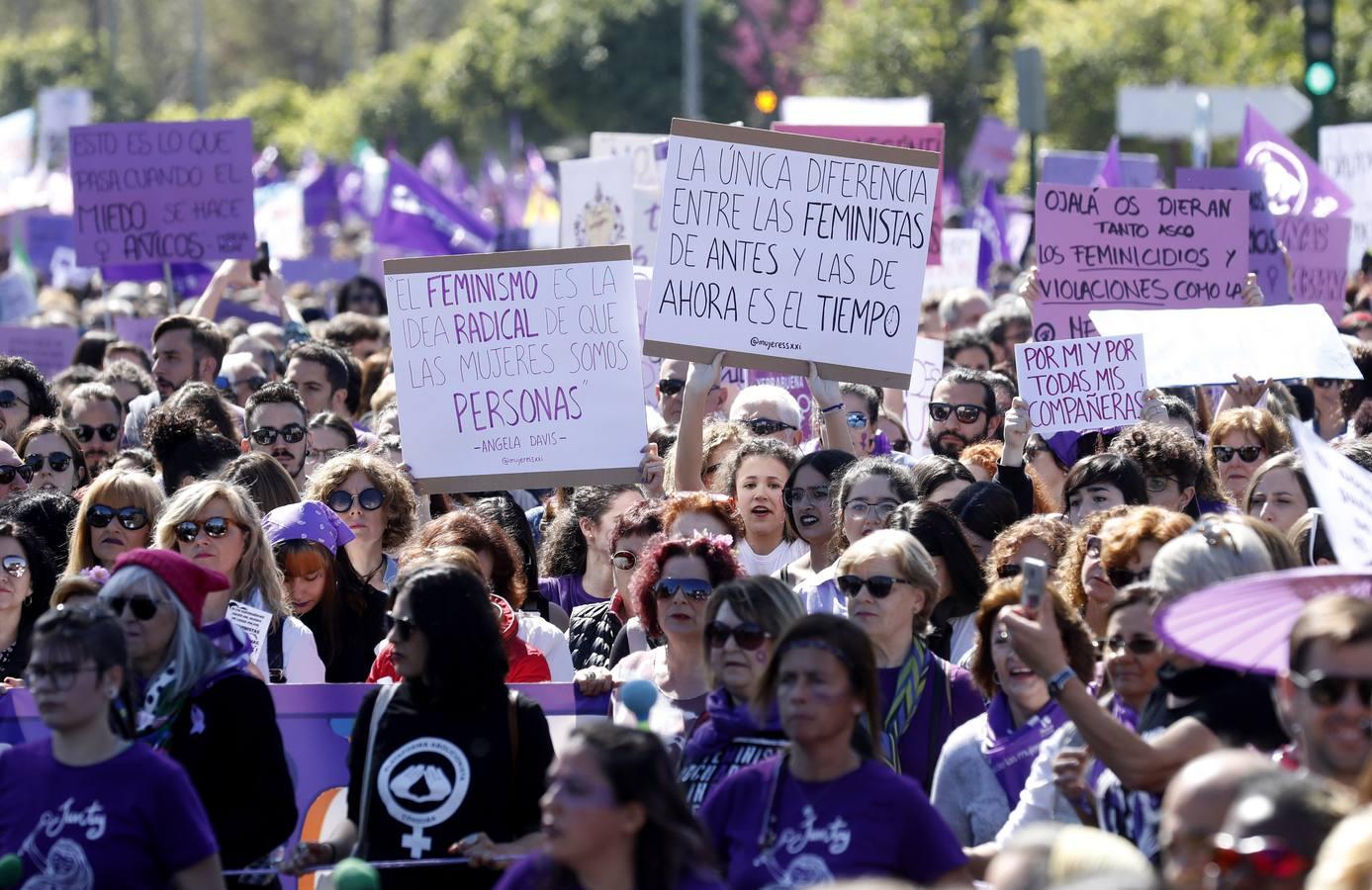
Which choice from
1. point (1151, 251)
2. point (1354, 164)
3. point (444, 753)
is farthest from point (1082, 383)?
point (1354, 164)

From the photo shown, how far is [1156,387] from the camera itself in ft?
27.8

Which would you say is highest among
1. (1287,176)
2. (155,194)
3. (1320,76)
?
(1320,76)

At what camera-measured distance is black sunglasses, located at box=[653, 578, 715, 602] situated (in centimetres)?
546

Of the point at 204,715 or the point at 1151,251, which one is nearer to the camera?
the point at 204,715

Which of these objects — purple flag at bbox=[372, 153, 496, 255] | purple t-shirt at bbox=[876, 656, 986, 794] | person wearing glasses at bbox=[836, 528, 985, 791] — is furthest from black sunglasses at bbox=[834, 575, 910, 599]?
purple flag at bbox=[372, 153, 496, 255]

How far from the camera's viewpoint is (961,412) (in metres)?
8.36

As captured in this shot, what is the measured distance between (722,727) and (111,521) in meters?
2.54

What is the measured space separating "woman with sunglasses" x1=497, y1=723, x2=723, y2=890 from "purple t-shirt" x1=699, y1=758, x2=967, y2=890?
29cm

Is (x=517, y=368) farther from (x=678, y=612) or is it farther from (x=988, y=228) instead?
(x=988, y=228)

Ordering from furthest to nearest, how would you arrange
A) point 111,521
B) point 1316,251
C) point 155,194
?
point 155,194 → point 1316,251 → point 111,521

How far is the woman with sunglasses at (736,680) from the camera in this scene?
4605mm

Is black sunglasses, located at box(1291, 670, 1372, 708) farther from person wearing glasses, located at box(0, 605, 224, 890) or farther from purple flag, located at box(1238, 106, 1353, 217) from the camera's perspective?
purple flag, located at box(1238, 106, 1353, 217)

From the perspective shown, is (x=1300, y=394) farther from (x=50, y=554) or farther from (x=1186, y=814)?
(x=1186, y=814)

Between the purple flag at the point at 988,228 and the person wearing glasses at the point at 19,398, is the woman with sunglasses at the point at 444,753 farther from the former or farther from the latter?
the purple flag at the point at 988,228
